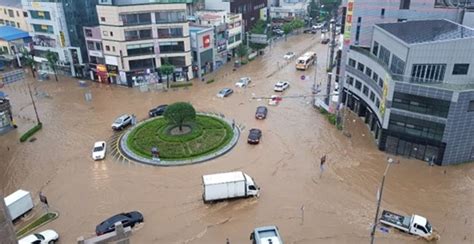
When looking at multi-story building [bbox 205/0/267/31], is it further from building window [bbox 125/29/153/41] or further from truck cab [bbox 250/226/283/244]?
truck cab [bbox 250/226/283/244]

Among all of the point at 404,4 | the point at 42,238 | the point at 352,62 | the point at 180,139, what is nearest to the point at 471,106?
the point at 352,62

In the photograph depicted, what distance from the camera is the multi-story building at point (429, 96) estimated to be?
3372 cm

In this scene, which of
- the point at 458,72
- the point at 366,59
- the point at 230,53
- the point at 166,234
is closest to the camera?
the point at 166,234

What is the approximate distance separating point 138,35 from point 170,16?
577 cm

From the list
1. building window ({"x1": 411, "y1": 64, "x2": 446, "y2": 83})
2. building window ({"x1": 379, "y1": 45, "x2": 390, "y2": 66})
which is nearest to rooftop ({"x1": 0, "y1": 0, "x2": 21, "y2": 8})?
building window ({"x1": 379, "y1": 45, "x2": 390, "y2": 66})

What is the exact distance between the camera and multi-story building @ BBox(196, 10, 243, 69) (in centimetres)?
6850

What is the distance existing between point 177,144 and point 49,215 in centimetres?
1426

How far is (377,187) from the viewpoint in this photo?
3269 cm

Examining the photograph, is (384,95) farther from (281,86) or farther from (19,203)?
(19,203)

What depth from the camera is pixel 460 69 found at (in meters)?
34.4

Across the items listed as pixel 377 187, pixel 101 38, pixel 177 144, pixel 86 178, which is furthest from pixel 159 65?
pixel 377 187

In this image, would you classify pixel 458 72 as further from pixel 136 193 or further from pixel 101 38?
pixel 101 38

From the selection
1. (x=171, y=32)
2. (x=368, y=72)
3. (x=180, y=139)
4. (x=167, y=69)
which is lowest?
(x=180, y=139)

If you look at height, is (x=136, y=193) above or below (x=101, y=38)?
below
